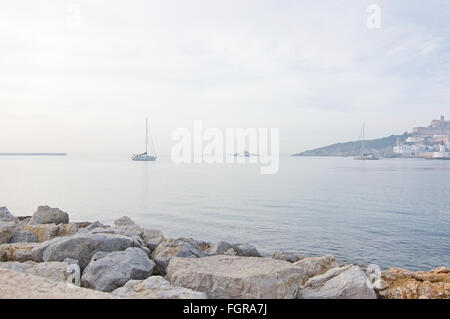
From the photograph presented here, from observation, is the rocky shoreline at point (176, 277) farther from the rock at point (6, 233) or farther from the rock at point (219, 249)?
the rock at point (219, 249)

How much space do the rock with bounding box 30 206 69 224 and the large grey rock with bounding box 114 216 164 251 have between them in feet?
6.09

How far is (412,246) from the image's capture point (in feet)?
48.7

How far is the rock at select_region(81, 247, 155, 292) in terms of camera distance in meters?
5.74

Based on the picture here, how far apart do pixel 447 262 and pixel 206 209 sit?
14488 millimetres

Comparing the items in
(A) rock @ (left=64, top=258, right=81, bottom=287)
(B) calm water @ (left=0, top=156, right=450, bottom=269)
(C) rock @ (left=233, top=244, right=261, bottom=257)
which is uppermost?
(A) rock @ (left=64, top=258, right=81, bottom=287)

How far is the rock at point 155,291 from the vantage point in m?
4.79

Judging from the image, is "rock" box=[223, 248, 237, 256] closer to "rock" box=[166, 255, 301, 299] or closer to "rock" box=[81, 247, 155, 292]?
"rock" box=[81, 247, 155, 292]

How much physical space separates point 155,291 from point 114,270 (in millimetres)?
1272

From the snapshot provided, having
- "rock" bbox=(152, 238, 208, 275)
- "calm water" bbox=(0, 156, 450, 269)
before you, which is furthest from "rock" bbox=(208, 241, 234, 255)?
"calm water" bbox=(0, 156, 450, 269)

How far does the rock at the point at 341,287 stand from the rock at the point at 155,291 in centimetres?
158

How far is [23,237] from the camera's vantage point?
927 centimetres

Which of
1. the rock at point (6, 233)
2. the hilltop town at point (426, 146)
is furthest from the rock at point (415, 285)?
the hilltop town at point (426, 146)
